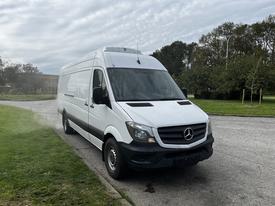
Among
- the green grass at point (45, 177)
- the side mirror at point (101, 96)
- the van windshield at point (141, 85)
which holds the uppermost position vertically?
the van windshield at point (141, 85)

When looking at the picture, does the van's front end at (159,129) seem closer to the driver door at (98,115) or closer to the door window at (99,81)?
the door window at (99,81)

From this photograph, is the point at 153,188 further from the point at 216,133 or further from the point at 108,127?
the point at 216,133

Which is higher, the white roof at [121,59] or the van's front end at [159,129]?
the white roof at [121,59]

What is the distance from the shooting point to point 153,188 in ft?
18.3

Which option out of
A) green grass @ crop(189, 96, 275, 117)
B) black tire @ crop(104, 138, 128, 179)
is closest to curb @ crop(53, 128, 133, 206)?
black tire @ crop(104, 138, 128, 179)

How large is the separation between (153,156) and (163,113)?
32.0 inches

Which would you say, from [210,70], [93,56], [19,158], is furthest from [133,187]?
[210,70]

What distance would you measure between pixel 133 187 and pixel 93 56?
11.7 feet

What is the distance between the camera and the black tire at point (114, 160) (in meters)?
5.77

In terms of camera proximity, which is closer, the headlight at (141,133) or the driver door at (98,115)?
the headlight at (141,133)

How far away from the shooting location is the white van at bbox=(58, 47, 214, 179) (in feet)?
17.7

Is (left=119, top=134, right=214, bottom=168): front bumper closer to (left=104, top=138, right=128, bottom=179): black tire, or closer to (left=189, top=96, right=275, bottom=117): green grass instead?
(left=104, top=138, right=128, bottom=179): black tire

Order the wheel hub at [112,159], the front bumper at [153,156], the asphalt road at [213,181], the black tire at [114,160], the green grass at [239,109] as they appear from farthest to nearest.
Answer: the green grass at [239,109] → the wheel hub at [112,159] → the black tire at [114,160] → the front bumper at [153,156] → the asphalt road at [213,181]

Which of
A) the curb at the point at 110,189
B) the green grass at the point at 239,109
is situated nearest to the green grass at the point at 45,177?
the curb at the point at 110,189
